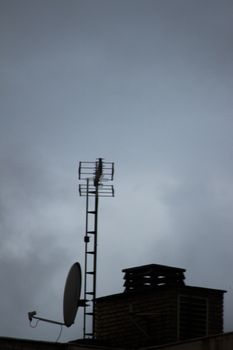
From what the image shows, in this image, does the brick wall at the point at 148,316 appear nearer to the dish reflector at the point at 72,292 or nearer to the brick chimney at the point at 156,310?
the brick chimney at the point at 156,310

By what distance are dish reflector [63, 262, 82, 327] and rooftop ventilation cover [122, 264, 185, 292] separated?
6.25 meters

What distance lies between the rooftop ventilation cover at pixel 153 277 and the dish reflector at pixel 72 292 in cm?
625

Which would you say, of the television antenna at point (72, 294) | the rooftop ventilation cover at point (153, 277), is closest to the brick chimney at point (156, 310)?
the rooftop ventilation cover at point (153, 277)

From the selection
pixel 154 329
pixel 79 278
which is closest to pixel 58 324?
pixel 79 278

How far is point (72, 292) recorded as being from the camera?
46.6 m

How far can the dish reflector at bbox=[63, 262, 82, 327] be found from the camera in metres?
46.2

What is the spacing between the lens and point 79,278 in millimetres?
46562

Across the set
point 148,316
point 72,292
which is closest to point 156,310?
point 148,316

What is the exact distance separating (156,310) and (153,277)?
1.96 m

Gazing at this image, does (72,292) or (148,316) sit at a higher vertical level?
(72,292)

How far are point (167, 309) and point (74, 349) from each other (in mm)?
7859

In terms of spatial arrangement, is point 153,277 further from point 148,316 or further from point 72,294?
point 72,294

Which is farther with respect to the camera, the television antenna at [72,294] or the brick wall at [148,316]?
the brick wall at [148,316]

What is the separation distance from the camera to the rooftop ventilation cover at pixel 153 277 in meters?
52.0
